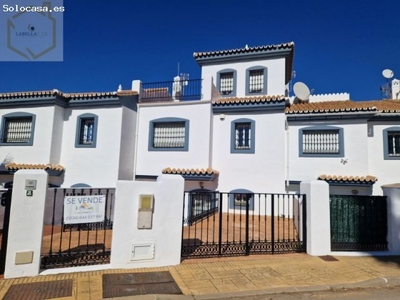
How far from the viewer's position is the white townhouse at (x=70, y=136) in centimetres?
A: 1439

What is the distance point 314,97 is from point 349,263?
48.9 feet

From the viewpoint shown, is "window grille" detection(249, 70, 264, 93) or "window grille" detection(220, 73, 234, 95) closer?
"window grille" detection(249, 70, 264, 93)

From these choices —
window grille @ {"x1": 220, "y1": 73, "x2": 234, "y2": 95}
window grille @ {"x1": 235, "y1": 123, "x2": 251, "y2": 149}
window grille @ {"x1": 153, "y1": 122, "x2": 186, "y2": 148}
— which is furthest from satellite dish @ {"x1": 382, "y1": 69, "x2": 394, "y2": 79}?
window grille @ {"x1": 153, "y1": 122, "x2": 186, "y2": 148}

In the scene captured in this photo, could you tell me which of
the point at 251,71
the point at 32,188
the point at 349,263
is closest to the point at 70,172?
the point at 32,188

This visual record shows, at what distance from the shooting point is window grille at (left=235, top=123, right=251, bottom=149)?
48.5ft

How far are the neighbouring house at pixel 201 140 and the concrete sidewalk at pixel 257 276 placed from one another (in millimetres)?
7033

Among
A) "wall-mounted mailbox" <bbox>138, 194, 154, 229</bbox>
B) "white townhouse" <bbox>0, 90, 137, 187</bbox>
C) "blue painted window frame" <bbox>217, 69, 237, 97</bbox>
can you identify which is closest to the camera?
"wall-mounted mailbox" <bbox>138, 194, 154, 229</bbox>

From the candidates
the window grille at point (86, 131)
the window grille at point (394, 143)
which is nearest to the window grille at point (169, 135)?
the window grille at point (86, 131)

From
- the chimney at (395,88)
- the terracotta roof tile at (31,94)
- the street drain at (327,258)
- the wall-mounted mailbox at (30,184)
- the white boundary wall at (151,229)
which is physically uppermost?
the chimney at (395,88)

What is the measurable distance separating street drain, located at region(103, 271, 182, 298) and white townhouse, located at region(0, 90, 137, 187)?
901 cm

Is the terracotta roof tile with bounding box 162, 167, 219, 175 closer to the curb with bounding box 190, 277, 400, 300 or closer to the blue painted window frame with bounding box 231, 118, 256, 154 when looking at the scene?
the blue painted window frame with bounding box 231, 118, 256, 154

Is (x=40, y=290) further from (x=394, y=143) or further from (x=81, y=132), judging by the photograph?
(x=394, y=143)

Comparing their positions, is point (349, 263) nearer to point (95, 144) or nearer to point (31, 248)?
point (31, 248)

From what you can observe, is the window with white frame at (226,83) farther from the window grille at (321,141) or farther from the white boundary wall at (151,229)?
the white boundary wall at (151,229)
